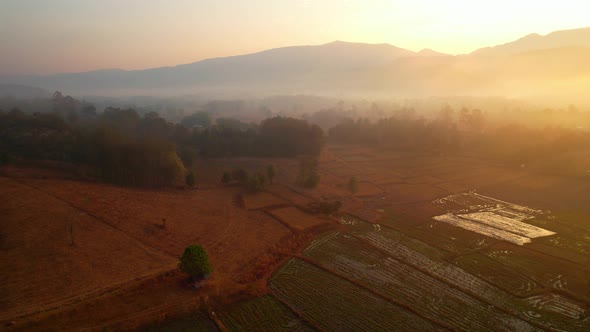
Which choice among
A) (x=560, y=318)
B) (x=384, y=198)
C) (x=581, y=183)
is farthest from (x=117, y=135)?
(x=581, y=183)

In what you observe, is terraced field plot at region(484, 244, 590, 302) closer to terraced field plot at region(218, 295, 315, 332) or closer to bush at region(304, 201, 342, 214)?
bush at region(304, 201, 342, 214)

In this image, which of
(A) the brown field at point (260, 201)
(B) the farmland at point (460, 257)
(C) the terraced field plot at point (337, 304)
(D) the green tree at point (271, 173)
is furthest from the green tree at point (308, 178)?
(C) the terraced field plot at point (337, 304)

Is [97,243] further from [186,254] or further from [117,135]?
[117,135]

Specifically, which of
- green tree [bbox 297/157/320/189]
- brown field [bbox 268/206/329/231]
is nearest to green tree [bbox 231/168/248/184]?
green tree [bbox 297/157/320/189]

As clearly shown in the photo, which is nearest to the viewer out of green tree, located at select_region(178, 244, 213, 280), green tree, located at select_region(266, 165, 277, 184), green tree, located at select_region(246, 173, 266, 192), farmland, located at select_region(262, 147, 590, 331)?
farmland, located at select_region(262, 147, 590, 331)

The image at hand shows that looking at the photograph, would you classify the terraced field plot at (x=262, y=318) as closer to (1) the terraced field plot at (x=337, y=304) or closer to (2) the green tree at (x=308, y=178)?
(1) the terraced field plot at (x=337, y=304)
